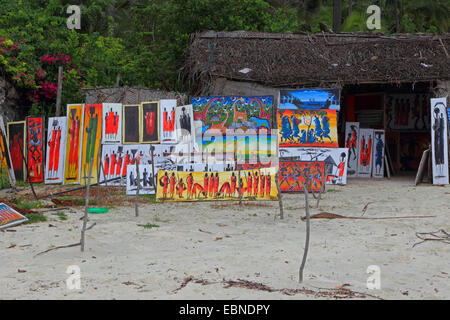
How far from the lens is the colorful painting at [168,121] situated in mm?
14922

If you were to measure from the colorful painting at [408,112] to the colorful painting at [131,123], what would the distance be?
987cm

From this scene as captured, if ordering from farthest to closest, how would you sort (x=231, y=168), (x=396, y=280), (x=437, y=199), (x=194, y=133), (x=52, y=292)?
1. (x=194, y=133)
2. (x=231, y=168)
3. (x=437, y=199)
4. (x=396, y=280)
5. (x=52, y=292)

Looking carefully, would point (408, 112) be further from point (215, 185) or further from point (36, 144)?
point (36, 144)

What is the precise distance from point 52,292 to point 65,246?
1854 mm

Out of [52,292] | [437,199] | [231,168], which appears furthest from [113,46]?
[52,292]

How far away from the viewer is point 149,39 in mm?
24469

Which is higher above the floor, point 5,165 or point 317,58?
point 317,58

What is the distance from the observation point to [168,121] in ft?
49.4

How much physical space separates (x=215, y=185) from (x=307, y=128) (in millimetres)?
4588

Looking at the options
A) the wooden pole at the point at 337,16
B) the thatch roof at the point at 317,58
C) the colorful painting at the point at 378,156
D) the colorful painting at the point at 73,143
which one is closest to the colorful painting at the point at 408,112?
the colorful painting at the point at 378,156

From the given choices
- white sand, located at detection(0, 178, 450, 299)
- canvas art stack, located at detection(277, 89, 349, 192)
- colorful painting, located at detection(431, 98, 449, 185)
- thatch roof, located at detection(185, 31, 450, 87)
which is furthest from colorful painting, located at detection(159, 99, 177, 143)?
colorful painting, located at detection(431, 98, 449, 185)

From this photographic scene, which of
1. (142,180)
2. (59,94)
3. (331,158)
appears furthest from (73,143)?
(331,158)

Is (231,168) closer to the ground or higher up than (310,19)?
closer to the ground
